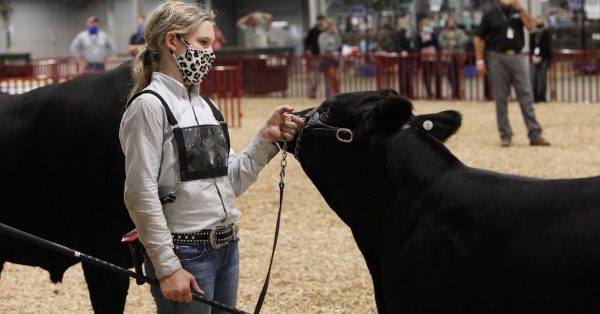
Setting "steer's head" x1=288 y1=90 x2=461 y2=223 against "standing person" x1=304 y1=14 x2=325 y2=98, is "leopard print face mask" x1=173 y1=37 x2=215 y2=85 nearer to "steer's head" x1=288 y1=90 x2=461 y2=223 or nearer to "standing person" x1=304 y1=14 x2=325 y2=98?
"steer's head" x1=288 y1=90 x2=461 y2=223

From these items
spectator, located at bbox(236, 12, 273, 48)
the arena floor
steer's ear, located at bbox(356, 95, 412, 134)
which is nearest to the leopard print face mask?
steer's ear, located at bbox(356, 95, 412, 134)

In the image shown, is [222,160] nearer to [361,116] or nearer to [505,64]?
[361,116]

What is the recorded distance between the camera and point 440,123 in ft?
12.3

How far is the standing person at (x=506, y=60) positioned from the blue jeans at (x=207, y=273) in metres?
10.4

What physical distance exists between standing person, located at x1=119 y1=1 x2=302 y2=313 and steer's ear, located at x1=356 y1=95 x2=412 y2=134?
21.7 inches

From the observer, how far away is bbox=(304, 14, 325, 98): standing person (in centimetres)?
2456

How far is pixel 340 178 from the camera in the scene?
3873 mm

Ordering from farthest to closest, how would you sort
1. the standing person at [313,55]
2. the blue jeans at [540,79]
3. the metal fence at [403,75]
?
the standing person at [313,55] < the metal fence at [403,75] < the blue jeans at [540,79]

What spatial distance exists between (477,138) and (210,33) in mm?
11901

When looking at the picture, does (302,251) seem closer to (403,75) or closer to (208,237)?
(208,237)

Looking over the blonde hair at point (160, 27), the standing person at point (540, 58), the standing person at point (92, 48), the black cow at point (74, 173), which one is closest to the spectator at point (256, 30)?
the standing person at point (92, 48)

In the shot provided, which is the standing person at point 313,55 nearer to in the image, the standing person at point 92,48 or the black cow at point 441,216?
the standing person at point 92,48

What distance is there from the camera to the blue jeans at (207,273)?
366 centimetres

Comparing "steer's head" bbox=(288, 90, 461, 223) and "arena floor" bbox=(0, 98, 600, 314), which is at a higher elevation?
"steer's head" bbox=(288, 90, 461, 223)
